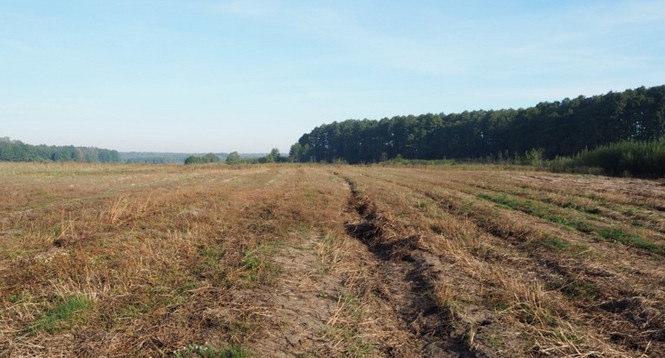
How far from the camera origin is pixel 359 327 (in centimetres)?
565

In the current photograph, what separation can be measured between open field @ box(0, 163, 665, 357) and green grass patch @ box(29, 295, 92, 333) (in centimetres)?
2

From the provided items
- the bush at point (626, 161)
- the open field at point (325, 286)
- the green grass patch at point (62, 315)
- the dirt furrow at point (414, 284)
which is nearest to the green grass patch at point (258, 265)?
the open field at point (325, 286)

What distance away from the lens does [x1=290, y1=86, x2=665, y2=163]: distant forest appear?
2625 inches

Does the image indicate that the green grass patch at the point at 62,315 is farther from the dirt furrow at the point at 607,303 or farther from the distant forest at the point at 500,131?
the distant forest at the point at 500,131

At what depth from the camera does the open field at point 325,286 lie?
510 cm

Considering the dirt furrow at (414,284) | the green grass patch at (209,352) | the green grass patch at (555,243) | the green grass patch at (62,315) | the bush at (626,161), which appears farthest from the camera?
the bush at (626,161)

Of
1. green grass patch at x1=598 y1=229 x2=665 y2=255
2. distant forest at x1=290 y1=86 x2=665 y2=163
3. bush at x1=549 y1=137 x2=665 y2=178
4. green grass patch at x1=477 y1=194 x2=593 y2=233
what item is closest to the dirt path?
green grass patch at x1=598 y1=229 x2=665 y2=255

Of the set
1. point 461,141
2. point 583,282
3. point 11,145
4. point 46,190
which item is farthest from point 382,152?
point 11,145

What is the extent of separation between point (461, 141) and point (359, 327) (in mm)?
101225

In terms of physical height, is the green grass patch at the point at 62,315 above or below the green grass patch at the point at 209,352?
above

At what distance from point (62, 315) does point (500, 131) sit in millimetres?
93979

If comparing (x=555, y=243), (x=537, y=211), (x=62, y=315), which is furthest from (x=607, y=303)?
(x=537, y=211)

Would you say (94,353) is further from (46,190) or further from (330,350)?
(46,190)

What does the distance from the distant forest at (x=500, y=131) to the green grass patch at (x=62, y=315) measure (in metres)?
69.9
